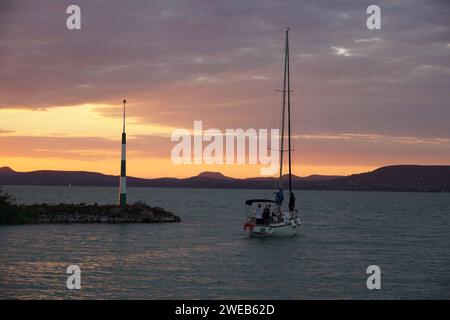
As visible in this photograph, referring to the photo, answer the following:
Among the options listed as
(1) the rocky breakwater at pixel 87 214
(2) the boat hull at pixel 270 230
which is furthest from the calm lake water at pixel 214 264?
(1) the rocky breakwater at pixel 87 214

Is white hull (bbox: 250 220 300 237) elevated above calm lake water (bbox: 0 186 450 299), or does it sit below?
above

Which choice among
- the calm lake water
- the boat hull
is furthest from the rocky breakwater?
the boat hull

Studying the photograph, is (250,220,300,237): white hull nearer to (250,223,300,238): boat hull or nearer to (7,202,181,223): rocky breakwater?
(250,223,300,238): boat hull

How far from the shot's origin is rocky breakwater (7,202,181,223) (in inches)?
2798

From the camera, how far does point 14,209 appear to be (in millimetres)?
69062

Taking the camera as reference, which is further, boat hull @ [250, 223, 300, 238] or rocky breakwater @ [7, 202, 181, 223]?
rocky breakwater @ [7, 202, 181, 223]

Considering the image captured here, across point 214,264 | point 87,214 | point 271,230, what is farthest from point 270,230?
point 87,214

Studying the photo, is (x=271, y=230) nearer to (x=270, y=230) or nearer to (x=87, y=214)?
(x=270, y=230)

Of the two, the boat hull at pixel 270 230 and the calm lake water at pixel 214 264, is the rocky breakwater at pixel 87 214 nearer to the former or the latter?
the calm lake water at pixel 214 264

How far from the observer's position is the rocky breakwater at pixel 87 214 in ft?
233

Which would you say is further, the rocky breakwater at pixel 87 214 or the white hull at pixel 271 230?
the rocky breakwater at pixel 87 214

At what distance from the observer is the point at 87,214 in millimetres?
74062

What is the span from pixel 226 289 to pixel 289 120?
A: 106 ft
